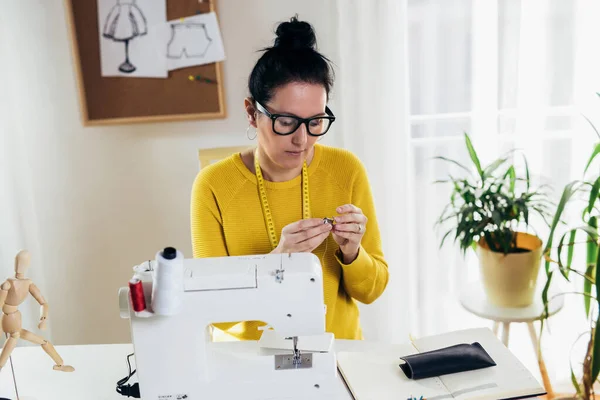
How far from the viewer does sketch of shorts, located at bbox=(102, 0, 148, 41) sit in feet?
7.39

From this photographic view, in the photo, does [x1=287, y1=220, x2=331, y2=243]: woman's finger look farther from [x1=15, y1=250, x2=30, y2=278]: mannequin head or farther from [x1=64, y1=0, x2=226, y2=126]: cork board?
[x1=64, y1=0, x2=226, y2=126]: cork board

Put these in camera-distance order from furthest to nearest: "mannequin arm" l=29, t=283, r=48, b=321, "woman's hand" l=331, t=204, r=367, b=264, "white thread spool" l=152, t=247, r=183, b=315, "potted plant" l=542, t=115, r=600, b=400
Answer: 1. "potted plant" l=542, t=115, r=600, b=400
2. "woman's hand" l=331, t=204, r=367, b=264
3. "mannequin arm" l=29, t=283, r=48, b=321
4. "white thread spool" l=152, t=247, r=183, b=315

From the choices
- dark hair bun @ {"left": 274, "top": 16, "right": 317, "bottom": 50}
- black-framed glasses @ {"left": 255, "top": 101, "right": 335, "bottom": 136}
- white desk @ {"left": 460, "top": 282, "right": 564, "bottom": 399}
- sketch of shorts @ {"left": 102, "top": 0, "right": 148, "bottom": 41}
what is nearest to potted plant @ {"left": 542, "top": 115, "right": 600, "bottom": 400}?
white desk @ {"left": 460, "top": 282, "right": 564, "bottom": 399}

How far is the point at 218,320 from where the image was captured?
1171 mm

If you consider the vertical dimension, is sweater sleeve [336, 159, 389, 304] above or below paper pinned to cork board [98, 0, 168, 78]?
below

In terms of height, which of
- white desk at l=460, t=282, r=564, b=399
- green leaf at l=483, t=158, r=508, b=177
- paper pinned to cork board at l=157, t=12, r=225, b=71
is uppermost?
paper pinned to cork board at l=157, t=12, r=225, b=71

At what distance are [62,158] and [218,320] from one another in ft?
5.19

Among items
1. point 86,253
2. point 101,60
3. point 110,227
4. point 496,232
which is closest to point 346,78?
point 496,232

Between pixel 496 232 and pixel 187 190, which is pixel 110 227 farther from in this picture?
pixel 496 232

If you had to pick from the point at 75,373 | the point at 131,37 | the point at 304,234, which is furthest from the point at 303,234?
the point at 131,37

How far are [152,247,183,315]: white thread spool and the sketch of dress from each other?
1438 mm

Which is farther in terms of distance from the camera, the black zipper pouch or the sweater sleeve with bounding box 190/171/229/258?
the sweater sleeve with bounding box 190/171/229/258

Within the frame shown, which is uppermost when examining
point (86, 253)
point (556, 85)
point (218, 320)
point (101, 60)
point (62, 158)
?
point (101, 60)

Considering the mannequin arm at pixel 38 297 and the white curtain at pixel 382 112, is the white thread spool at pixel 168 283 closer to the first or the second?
the mannequin arm at pixel 38 297
